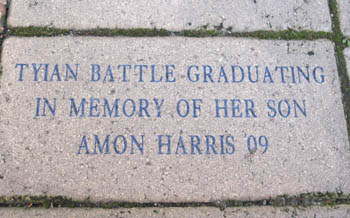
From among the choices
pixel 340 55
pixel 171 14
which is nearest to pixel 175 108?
pixel 171 14

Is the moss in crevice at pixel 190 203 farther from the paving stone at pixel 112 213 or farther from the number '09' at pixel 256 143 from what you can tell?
the number '09' at pixel 256 143

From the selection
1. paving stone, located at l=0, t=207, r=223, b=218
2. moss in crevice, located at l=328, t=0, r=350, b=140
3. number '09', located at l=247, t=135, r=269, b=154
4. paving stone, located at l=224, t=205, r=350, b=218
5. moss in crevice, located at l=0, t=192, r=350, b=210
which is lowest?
paving stone, located at l=224, t=205, r=350, b=218

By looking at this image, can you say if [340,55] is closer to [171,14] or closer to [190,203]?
[171,14]

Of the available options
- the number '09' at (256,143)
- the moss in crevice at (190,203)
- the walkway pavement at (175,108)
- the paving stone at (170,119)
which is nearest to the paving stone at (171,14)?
the walkway pavement at (175,108)

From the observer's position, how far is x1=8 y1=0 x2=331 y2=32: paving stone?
2400mm

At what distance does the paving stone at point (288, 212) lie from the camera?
6.73 ft

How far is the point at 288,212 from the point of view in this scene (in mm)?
2062

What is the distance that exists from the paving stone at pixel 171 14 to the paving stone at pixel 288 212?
1.21 m

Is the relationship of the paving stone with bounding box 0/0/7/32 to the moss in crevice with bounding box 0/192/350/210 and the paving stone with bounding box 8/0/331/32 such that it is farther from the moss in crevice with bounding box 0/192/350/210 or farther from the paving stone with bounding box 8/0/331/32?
the moss in crevice with bounding box 0/192/350/210

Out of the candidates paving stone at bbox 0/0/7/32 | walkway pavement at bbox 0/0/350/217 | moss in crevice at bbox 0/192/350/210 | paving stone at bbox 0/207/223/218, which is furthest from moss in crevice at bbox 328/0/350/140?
paving stone at bbox 0/0/7/32

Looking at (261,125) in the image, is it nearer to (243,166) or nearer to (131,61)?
(243,166)

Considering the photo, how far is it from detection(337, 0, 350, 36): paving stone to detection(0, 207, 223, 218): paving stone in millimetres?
1553

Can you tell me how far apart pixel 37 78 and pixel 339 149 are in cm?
199

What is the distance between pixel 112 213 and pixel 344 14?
210 cm
